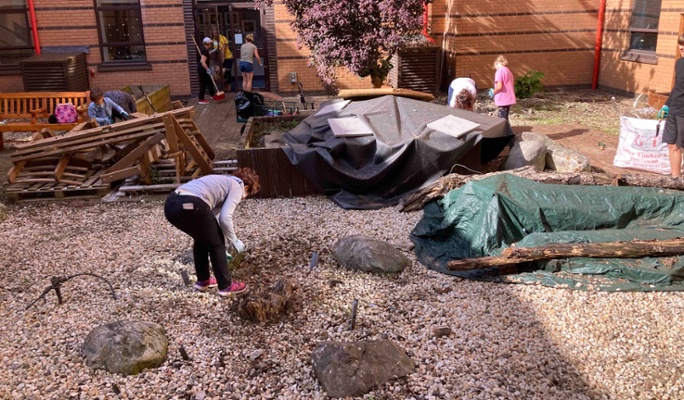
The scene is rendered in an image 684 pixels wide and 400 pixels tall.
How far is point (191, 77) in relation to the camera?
15719 mm

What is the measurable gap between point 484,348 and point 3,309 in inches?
162

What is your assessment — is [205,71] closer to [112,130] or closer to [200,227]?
[112,130]

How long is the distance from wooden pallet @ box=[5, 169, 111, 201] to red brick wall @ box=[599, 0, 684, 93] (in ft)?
40.3

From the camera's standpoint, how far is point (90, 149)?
29.5 ft

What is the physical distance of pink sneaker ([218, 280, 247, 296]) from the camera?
17.3 feet

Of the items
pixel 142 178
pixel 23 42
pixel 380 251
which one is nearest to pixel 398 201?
pixel 380 251

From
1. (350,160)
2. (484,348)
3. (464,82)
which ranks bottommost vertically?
(484,348)

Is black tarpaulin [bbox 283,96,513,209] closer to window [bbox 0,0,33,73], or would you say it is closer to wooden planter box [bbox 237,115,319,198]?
wooden planter box [bbox 237,115,319,198]

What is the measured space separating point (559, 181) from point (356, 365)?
3.88m

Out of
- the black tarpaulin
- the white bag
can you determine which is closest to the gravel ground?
the black tarpaulin

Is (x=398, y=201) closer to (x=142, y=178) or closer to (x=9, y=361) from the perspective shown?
(x=142, y=178)

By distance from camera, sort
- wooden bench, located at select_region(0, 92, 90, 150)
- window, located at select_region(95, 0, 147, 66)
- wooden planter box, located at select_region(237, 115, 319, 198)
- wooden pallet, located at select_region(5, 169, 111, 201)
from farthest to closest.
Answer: window, located at select_region(95, 0, 147, 66) < wooden bench, located at select_region(0, 92, 90, 150) < wooden pallet, located at select_region(5, 169, 111, 201) < wooden planter box, located at select_region(237, 115, 319, 198)

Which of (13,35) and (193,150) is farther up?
(13,35)

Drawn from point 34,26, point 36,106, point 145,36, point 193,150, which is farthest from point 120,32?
point 193,150
